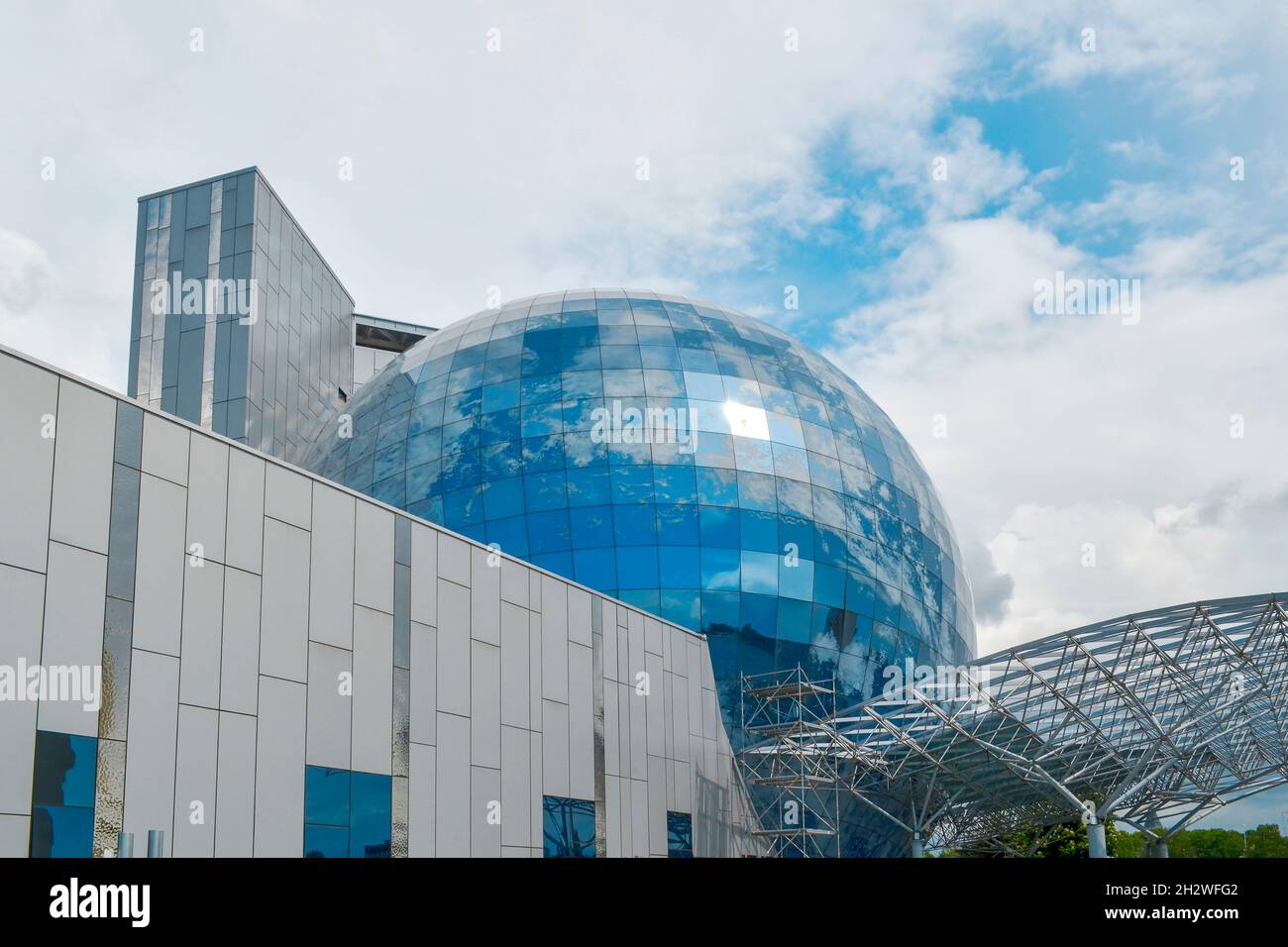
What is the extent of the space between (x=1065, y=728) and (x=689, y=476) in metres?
11.0

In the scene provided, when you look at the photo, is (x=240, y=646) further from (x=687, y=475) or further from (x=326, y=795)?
(x=687, y=475)

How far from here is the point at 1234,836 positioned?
9569 centimetres

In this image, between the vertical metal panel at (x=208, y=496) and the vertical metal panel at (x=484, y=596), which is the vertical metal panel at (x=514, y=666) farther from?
the vertical metal panel at (x=208, y=496)

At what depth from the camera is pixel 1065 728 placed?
31.0 meters

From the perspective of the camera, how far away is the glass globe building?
30000 mm

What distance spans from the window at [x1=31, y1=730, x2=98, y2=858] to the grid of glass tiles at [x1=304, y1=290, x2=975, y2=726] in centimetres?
1692

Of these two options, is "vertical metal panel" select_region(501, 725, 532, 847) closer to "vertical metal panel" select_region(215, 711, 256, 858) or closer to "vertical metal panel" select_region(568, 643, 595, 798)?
"vertical metal panel" select_region(568, 643, 595, 798)

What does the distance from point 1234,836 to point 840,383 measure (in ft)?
253

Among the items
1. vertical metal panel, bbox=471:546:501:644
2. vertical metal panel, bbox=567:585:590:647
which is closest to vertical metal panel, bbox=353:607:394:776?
vertical metal panel, bbox=471:546:501:644

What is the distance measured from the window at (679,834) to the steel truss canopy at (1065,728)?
3.86m

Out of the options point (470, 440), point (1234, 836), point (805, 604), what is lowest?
point (1234, 836)

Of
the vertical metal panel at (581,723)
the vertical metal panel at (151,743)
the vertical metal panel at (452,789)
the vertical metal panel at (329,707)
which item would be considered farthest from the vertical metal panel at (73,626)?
the vertical metal panel at (581,723)
